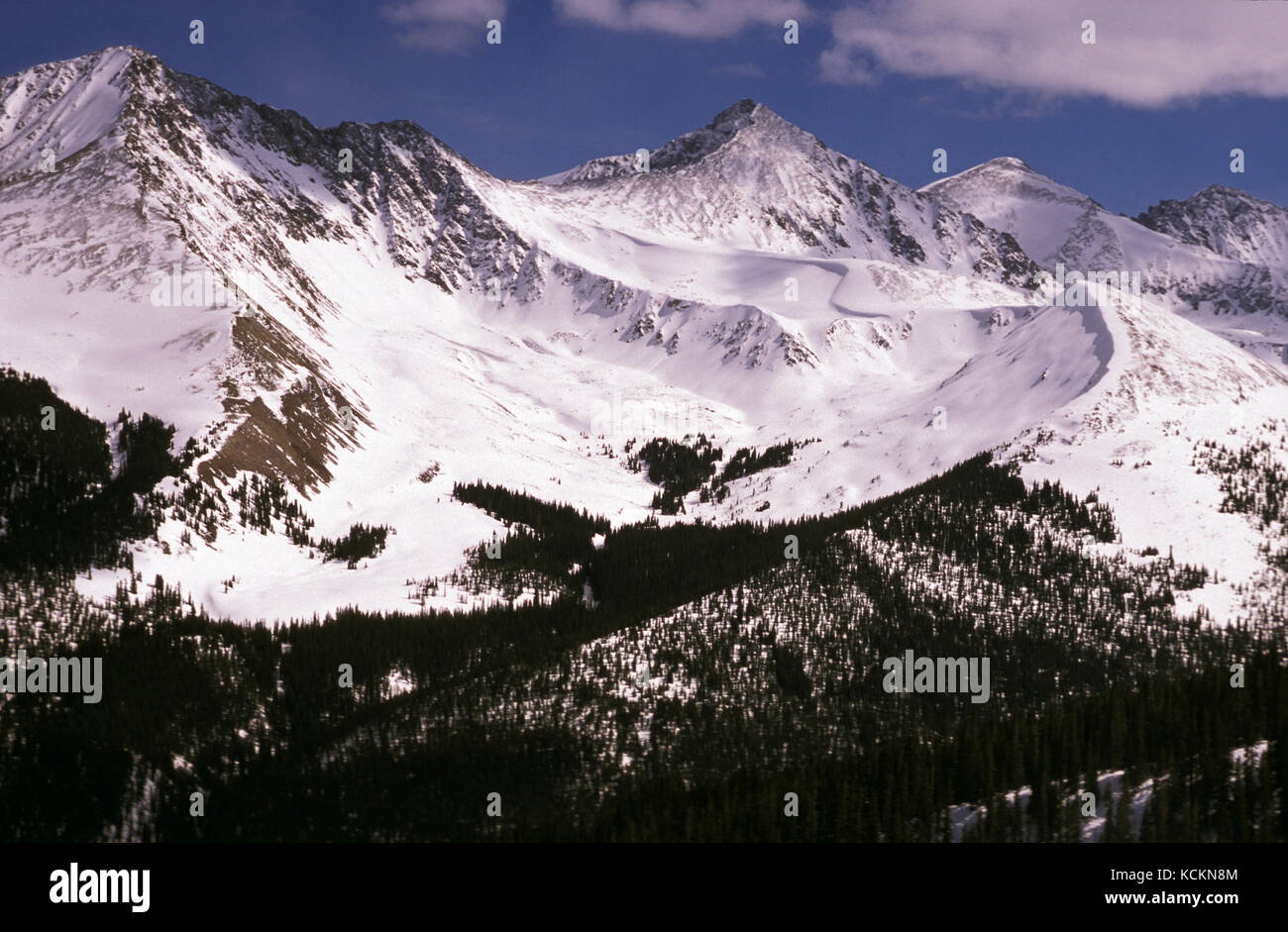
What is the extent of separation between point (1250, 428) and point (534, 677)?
A: 116 metres

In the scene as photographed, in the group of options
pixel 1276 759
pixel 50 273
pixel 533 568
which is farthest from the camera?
pixel 50 273

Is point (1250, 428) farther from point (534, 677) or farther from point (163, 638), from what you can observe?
point (163, 638)

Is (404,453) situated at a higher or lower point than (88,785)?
higher

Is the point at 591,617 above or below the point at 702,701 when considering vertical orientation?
above

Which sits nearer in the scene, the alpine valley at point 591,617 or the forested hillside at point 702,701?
the forested hillside at point 702,701

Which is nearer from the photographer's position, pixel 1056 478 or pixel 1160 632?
pixel 1160 632

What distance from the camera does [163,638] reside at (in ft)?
397

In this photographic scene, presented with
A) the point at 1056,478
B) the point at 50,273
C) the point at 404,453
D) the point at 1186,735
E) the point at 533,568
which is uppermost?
the point at 50,273

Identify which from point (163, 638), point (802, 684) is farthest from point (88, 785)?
point (802, 684)

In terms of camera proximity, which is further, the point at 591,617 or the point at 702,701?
the point at 591,617

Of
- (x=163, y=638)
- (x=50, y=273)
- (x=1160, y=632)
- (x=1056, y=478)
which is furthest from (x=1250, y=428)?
(x=50, y=273)

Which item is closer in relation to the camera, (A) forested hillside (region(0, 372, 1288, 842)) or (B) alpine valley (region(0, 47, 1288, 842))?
(A) forested hillside (region(0, 372, 1288, 842))

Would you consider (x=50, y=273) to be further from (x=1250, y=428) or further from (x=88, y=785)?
(x=1250, y=428)
